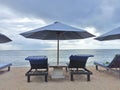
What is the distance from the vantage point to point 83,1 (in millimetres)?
8938

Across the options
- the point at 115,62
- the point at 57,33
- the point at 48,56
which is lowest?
the point at 48,56

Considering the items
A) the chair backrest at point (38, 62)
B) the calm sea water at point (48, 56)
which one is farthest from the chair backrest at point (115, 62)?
the calm sea water at point (48, 56)

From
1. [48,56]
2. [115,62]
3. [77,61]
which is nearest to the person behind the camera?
[77,61]

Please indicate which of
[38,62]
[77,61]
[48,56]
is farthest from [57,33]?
[48,56]

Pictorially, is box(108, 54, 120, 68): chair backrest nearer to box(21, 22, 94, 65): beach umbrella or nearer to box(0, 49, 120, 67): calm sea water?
box(21, 22, 94, 65): beach umbrella

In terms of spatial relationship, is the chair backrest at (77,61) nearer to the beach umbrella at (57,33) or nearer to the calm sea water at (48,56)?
the beach umbrella at (57,33)

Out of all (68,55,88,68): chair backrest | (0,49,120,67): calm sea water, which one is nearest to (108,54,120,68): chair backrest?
(68,55,88,68): chair backrest

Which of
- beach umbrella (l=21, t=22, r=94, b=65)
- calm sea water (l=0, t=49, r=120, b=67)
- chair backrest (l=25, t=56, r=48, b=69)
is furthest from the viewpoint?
calm sea water (l=0, t=49, r=120, b=67)

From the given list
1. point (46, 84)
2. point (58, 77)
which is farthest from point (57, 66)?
point (46, 84)

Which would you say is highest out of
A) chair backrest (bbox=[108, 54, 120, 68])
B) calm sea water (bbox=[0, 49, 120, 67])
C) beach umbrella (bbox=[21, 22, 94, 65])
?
beach umbrella (bbox=[21, 22, 94, 65])

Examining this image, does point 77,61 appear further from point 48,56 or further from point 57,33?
point 48,56

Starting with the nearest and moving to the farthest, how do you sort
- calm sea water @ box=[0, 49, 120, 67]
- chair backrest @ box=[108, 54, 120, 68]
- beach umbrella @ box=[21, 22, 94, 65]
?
1. beach umbrella @ box=[21, 22, 94, 65]
2. chair backrest @ box=[108, 54, 120, 68]
3. calm sea water @ box=[0, 49, 120, 67]

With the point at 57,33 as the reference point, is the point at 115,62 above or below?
below

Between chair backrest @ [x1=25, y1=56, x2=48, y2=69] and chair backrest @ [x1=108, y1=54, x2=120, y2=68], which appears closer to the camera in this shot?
chair backrest @ [x1=25, y1=56, x2=48, y2=69]
